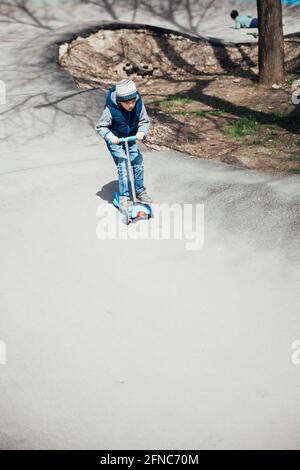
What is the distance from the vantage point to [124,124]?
7.61 m

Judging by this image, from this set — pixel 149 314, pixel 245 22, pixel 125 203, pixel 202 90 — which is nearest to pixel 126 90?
pixel 125 203

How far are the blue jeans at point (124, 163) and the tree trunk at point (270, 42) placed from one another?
24.1 ft

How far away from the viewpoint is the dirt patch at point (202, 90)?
11.1m

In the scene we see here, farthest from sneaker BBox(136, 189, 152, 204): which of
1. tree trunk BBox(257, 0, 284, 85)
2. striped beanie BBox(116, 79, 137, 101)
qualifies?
tree trunk BBox(257, 0, 284, 85)

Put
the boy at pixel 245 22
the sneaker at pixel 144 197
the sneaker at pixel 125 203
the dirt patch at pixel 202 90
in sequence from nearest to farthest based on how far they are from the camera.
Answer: the sneaker at pixel 125 203 → the sneaker at pixel 144 197 → the dirt patch at pixel 202 90 → the boy at pixel 245 22

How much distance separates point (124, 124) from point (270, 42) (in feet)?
24.8

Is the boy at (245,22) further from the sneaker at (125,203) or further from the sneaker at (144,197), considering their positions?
the sneaker at (125,203)

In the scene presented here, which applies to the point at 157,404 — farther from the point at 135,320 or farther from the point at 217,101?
the point at 217,101

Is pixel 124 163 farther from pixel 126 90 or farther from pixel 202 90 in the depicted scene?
pixel 202 90

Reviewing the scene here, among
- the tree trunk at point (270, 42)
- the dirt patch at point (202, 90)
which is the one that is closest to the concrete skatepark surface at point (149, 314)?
the dirt patch at point (202, 90)

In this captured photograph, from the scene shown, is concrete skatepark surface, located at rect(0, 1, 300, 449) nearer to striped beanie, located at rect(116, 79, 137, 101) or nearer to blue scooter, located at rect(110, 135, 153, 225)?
blue scooter, located at rect(110, 135, 153, 225)

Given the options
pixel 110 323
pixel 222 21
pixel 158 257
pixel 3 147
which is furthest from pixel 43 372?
pixel 222 21

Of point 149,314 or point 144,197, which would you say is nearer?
point 149,314

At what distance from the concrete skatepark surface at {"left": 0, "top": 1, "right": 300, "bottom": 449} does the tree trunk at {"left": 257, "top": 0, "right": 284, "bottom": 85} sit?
5.29 m
